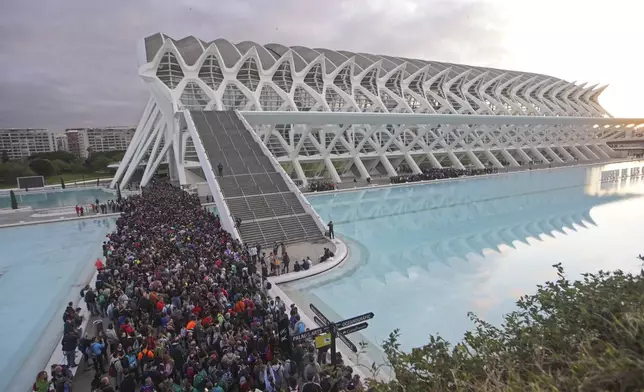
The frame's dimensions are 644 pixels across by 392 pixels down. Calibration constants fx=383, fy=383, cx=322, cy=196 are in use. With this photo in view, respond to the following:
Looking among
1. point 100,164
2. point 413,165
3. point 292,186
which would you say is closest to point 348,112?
point 413,165

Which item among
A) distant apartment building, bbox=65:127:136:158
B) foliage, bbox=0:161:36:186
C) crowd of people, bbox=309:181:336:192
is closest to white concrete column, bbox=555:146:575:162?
crowd of people, bbox=309:181:336:192

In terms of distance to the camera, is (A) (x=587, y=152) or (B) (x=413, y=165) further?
(A) (x=587, y=152)

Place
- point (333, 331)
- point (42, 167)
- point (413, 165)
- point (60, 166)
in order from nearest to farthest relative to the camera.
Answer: point (333, 331) → point (413, 165) → point (42, 167) → point (60, 166)

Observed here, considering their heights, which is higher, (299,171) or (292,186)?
(299,171)

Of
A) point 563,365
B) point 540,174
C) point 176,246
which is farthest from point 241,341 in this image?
point 540,174

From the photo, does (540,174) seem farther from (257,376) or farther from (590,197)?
(257,376)

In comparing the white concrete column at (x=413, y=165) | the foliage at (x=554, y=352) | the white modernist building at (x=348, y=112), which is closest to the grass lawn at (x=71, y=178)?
the white modernist building at (x=348, y=112)

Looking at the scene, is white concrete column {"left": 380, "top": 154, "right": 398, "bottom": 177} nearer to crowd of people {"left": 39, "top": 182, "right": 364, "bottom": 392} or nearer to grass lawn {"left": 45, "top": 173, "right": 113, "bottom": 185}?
crowd of people {"left": 39, "top": 182, "right": 364, "bottom": 392}

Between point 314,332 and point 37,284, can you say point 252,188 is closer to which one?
point 37,284
